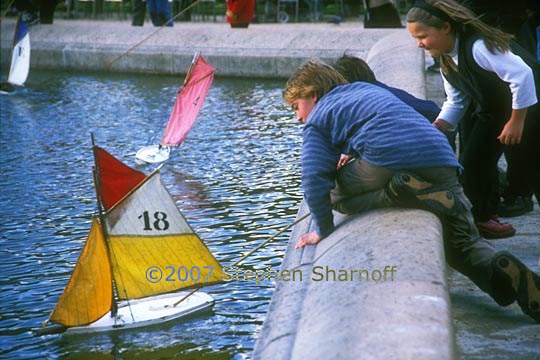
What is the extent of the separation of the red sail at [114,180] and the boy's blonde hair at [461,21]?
179cm

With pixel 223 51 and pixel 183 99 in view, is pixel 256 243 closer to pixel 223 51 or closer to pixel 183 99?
pixel 183 99

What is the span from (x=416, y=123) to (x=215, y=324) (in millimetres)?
1515

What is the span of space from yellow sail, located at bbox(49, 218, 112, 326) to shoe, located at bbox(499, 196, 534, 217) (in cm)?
200

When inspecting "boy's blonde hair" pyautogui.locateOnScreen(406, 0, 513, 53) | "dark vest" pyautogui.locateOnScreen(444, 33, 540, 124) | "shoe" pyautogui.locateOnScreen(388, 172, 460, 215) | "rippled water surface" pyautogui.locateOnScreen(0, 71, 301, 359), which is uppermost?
"boy's blonde hair" pyautogui.locateOnScreen(406, 0, 513, 53)

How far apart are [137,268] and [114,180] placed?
0.54 metres

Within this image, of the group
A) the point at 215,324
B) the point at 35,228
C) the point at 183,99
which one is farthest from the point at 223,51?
the point at 215,324

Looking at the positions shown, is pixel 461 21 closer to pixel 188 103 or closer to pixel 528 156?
pixel 528 156

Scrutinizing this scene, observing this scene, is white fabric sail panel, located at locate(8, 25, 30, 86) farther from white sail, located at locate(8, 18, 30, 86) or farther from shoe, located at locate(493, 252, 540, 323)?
shoe, located at locate(493, 252, 540, 323)

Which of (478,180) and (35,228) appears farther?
(35,228)

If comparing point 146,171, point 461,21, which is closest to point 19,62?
point 146,171

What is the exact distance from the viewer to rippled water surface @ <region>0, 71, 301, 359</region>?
4.90 m

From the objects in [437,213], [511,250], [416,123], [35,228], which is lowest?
[35,228]

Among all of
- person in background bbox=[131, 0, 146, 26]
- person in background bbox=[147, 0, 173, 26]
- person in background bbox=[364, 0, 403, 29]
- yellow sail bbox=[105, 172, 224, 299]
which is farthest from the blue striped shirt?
person in background bbox=[131, 0, 146, 26]

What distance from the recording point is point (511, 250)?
4648 millimetres
